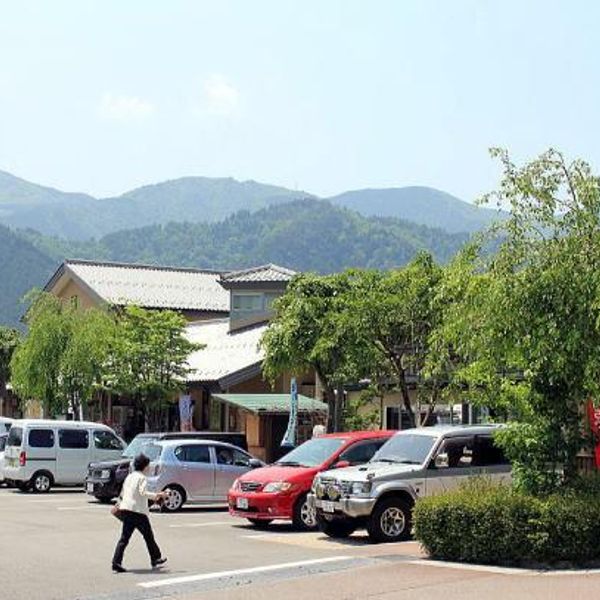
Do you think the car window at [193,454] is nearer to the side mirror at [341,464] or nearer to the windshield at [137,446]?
the windshield at [137,446]

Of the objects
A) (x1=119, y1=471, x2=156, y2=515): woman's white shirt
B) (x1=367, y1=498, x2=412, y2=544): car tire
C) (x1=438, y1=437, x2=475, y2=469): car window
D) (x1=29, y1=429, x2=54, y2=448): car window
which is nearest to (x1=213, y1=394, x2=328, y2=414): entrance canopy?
(x1=29, y1=429, x2=54, y2=448): car window

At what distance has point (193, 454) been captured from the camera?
24984 mm

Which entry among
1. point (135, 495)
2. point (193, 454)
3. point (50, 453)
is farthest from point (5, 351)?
point (135, 495)

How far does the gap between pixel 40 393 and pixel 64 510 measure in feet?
63.9

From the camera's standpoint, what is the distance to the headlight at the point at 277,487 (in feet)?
65.5

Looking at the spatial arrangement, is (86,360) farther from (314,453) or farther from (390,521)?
A: (390,521)

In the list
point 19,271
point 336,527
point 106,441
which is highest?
point 19,271

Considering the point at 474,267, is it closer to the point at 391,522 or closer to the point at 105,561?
the point at 391,522

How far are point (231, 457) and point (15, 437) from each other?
888 cm

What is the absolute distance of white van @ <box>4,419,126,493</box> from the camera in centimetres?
3103

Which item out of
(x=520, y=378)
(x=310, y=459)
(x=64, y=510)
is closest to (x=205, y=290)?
(x=64, y=510)

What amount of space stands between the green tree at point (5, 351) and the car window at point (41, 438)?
31.5m

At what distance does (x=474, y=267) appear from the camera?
1656 cm

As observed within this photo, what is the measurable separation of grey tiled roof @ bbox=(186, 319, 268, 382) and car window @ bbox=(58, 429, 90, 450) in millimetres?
8963
